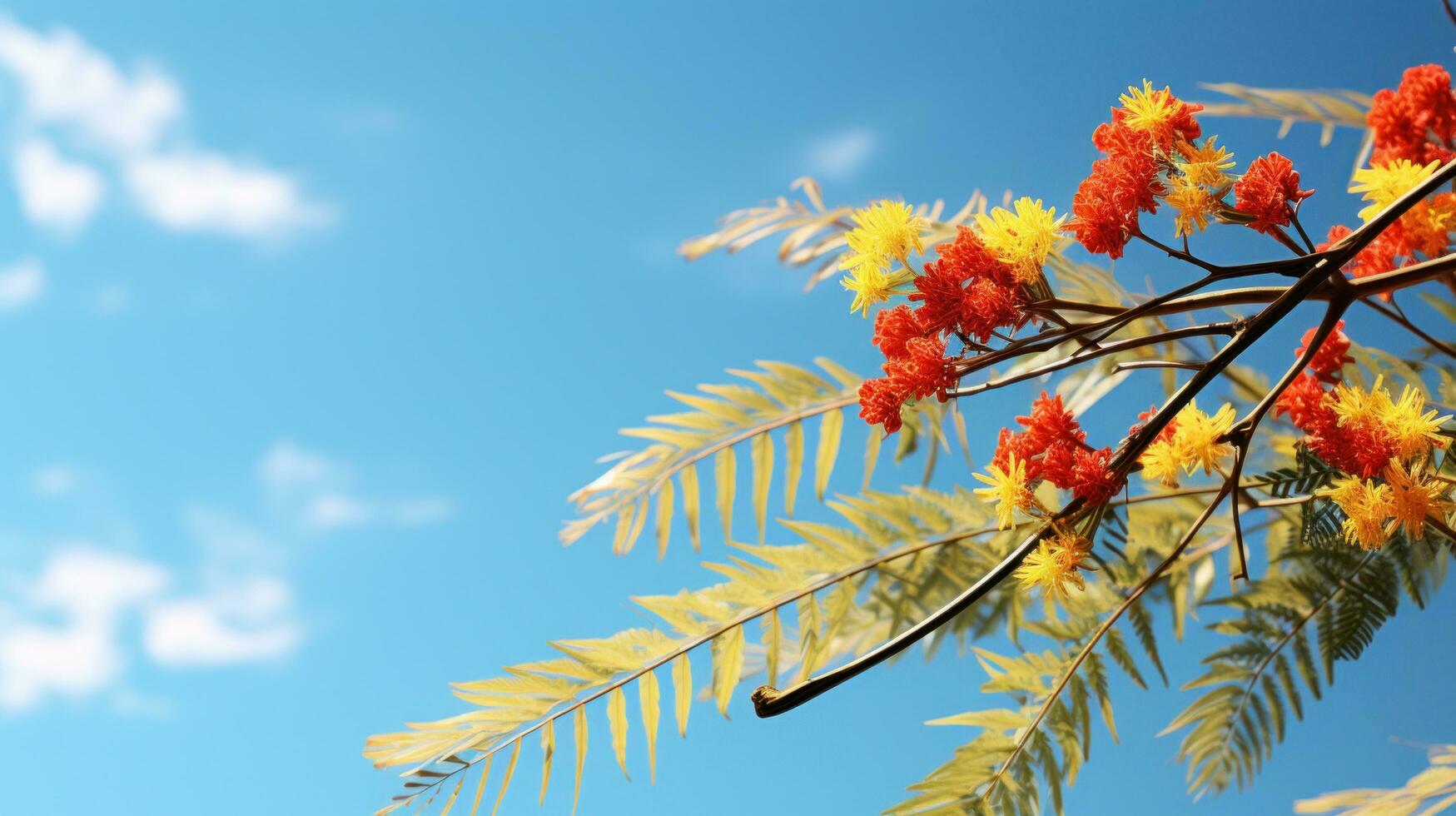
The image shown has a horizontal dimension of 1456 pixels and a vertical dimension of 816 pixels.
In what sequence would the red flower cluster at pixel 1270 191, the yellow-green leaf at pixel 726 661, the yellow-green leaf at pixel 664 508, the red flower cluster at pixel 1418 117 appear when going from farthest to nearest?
1. the yellow-green leaf at pixel 664 508
2. the yellow-green leaf at pixel 726 661
3. the red flower cluster at pixel 1418 117
4. the red flower cluster at pixel 1270 191

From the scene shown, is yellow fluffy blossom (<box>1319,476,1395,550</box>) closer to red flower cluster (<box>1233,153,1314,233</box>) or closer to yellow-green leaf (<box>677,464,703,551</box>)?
red flower cluster (<box>1233,153,1314,233</box>)

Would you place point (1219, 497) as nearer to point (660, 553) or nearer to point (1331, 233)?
point (1331, 233)

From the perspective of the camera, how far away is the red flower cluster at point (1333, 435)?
738 millimetres

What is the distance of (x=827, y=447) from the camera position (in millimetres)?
1461

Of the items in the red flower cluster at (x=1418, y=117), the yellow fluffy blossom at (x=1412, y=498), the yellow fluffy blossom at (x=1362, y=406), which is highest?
the red flower cluster at (x=1418, y=117)

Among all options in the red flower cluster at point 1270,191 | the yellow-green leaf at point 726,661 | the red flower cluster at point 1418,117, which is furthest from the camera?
the yellow-green leaf at point 726,661

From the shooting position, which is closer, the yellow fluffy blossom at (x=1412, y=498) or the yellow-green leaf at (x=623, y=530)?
the yellow fluffy blossom at (x=1412, y=498)

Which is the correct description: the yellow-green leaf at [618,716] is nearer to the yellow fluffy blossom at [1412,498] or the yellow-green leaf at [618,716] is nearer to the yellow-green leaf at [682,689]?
the yellow-green leaf at [682,689]

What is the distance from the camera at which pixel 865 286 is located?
71 cm

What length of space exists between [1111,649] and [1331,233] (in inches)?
21.5

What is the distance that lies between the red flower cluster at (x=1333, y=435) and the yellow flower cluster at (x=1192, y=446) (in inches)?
2.8

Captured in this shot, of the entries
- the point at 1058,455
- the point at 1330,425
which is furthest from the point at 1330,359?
the point at 1058,455

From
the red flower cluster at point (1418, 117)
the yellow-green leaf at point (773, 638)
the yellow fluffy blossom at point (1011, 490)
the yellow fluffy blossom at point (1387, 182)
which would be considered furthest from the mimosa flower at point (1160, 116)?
the yellow-green leaf at point (773, 638)

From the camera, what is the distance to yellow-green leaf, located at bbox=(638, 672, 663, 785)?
3.76 ft
